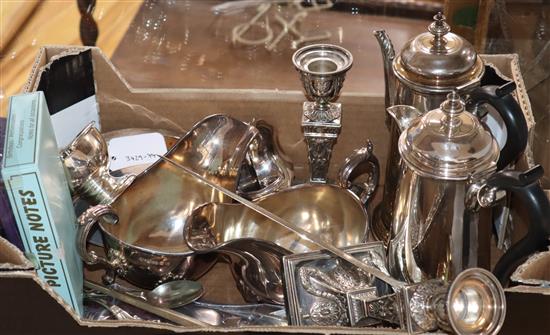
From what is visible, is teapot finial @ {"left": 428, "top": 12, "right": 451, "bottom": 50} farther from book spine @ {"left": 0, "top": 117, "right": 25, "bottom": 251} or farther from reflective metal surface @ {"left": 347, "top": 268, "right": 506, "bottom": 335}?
book spine @ {"left": 0, "top": 117, "right": 25, "bottom": 251}

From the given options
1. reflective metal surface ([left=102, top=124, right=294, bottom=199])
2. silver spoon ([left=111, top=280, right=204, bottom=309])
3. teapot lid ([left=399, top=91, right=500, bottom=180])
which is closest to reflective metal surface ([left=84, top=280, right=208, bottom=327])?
silver spoon ([left=111, top=280, right=204, bottom=309])

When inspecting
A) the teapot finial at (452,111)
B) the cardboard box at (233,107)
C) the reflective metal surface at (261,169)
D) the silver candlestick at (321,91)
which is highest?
the teapot finial at (452,111)

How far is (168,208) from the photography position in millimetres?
839

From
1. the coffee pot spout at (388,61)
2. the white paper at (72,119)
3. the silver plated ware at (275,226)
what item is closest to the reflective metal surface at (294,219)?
the silver plated ware at (275,226)

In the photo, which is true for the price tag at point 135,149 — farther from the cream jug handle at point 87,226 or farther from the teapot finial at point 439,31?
the teapot finial at point 439,31

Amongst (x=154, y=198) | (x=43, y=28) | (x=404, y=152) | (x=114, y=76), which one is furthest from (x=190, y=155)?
(x=43, y=28)

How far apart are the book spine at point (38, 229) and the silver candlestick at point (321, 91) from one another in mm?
293

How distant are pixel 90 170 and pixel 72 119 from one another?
0.13 metres

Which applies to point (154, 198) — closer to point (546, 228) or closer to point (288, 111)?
point (288, 111)

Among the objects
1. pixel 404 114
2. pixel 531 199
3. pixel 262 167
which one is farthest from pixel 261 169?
pixel 531 199

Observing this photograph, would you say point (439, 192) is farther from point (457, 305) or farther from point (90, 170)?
point (90, 170)

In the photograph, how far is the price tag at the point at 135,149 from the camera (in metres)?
0.92

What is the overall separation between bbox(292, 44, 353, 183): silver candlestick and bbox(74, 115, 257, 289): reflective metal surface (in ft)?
0.24

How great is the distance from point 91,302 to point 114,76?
0.30 m
